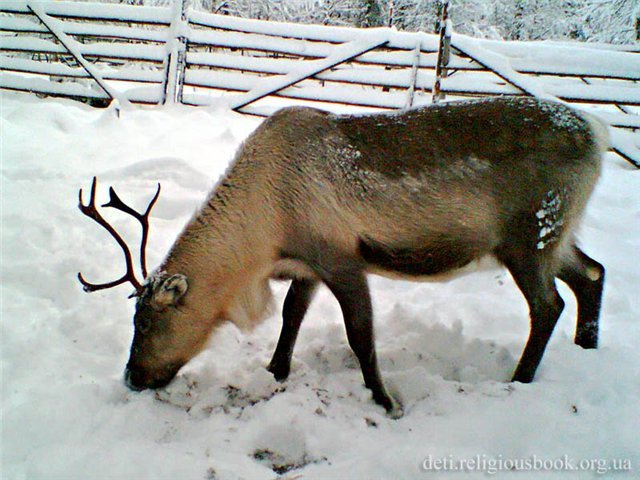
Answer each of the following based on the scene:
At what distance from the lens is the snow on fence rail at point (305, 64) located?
643 cm

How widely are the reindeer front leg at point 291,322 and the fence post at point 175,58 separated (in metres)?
5.50

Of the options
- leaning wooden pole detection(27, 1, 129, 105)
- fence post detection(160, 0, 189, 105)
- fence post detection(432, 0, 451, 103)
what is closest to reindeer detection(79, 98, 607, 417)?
fence post detection(432, 0, 451, 103)

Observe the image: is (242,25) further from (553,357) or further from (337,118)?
(553,357)

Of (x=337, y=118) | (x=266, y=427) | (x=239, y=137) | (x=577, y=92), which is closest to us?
(x=266, y=427)

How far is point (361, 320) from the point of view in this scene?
7.49 ft

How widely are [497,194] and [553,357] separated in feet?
3.24

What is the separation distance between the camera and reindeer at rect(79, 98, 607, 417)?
226 cm

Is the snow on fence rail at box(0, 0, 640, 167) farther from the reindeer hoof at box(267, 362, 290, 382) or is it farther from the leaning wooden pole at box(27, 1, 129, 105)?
the reindeer hoof at box(267, 362, 290, 382)

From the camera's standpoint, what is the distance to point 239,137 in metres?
6.01

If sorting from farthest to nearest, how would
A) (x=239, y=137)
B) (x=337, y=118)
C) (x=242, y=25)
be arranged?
1. (x=242, y=25)
2. (x=239, y=137)
3. (x=337, y=118)

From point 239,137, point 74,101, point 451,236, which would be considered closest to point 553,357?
point 451,236

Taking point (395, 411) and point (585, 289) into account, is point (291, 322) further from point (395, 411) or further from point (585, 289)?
point (585, 289)

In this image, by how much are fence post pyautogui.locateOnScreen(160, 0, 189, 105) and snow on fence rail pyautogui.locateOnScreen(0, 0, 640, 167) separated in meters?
0.02

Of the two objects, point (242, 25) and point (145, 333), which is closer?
point (145, 333)
